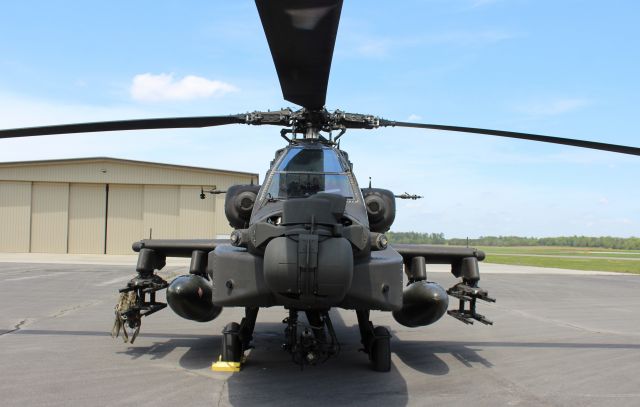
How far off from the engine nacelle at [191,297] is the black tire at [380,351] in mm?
1967

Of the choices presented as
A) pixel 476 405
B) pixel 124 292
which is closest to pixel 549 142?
pixel 476 405

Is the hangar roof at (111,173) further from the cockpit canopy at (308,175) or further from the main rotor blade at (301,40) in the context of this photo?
the main rotor blade at (301,40)

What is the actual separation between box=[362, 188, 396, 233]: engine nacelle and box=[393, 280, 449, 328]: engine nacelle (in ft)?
2.85

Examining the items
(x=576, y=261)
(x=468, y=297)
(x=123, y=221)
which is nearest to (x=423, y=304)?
(x=468, y=297)

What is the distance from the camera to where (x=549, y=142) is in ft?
18.5

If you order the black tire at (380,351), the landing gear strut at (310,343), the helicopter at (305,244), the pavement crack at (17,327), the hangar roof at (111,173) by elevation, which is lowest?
the pavement crack at (17,327)

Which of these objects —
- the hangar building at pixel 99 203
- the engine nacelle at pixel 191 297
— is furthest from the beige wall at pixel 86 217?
the engine nacelle at pixel 191 297

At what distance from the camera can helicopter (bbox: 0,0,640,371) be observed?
360cm

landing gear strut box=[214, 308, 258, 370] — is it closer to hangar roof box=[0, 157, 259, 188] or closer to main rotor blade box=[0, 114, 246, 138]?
main rotor blade box=[0, 114, 246, 138]

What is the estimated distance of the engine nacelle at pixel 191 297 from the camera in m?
6.34

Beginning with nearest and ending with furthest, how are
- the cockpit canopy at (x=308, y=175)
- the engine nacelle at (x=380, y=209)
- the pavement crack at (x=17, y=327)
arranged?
the cockpit canopy at (x=308, y=175) < the engine nacelle at (x=380, y=209) < the pavement crack at (x=17, y=327)

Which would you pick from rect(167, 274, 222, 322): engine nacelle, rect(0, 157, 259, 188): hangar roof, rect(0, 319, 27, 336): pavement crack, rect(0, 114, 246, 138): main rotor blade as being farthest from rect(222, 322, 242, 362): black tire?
rect(0, 157, 259, 188): hangar roof

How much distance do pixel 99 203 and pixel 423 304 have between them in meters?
31.6

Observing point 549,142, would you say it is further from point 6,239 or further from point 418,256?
point 6,239
